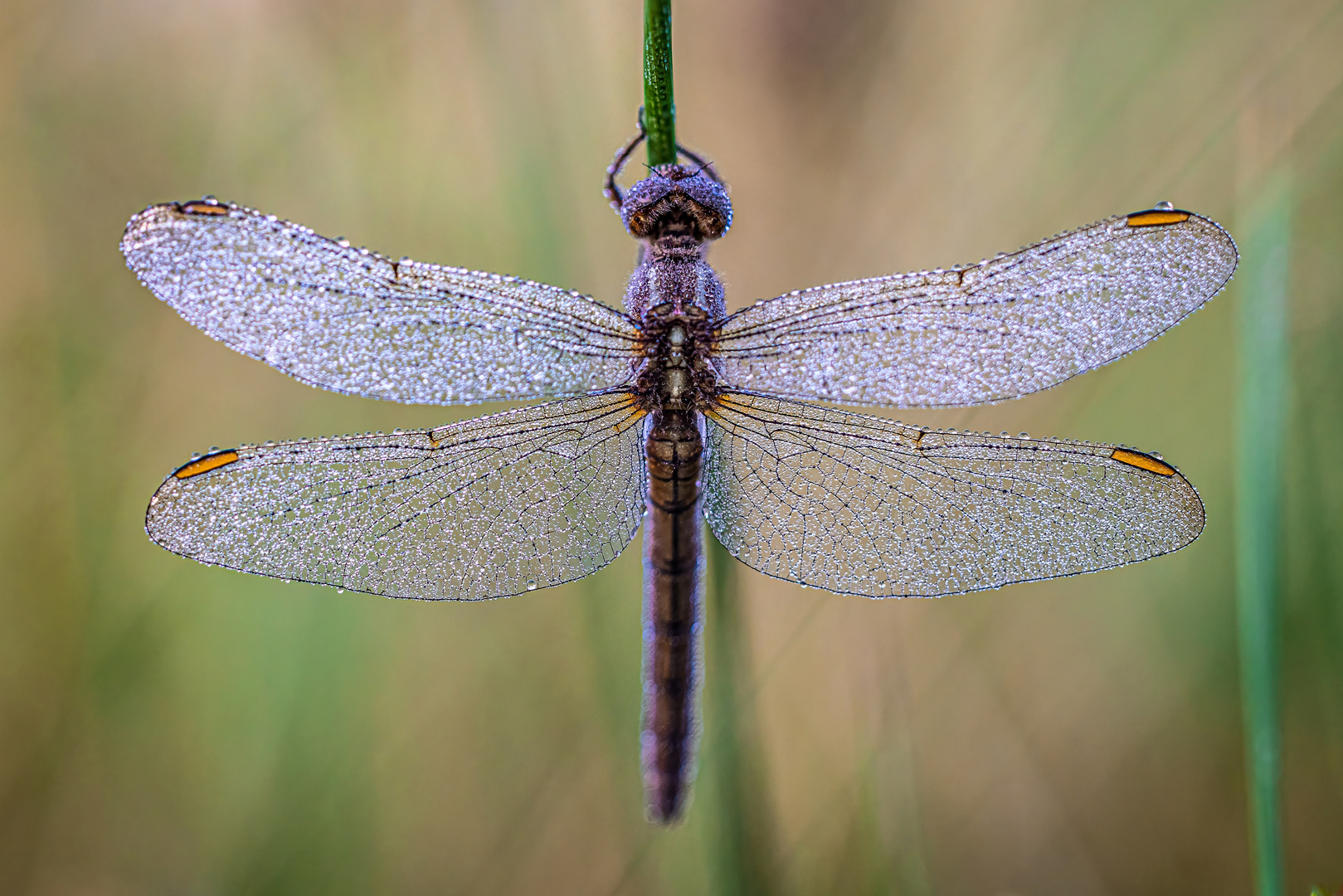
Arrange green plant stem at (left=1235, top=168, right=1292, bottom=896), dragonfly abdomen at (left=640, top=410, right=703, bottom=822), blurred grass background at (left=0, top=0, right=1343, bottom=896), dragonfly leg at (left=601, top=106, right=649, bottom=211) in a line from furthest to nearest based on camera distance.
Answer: blurred grass background at (left=0, top=0, right=1343, bottom=896), dragonfly abdomen at (left=640, top=410, right=703, bottom=822), dragonfly leg at (left=601, top=106, right=649, bottom=211), green plant stem at (left=1235, top=168, right=1292, bottom=896)

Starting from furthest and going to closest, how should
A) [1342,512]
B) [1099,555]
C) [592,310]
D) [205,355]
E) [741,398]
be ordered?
[205,355] → [1342,512] → [741,398] → [592,310] → [1099,555]

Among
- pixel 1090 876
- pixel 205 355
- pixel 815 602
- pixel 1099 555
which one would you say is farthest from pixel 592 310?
pixel 1090 876

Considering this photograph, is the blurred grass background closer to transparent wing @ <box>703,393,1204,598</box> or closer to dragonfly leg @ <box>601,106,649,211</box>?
dragonfly leg @ <box>601,106,649,211</box>

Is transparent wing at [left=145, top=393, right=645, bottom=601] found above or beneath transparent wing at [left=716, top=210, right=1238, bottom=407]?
beneath

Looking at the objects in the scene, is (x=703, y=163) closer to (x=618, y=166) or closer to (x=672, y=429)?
(x=618, y=166)

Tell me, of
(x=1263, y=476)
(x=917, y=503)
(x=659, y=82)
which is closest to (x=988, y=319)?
(x=917, y=503)

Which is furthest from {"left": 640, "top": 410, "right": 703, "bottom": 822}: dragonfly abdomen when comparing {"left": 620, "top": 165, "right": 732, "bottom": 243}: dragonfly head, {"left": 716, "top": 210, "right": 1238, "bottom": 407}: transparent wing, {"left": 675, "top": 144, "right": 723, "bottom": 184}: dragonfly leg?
{"left": 675, "top": 144, "right": 723, "bottom": 184}: dragonfly leg

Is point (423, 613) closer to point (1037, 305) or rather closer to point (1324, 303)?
point (1037, 305)
